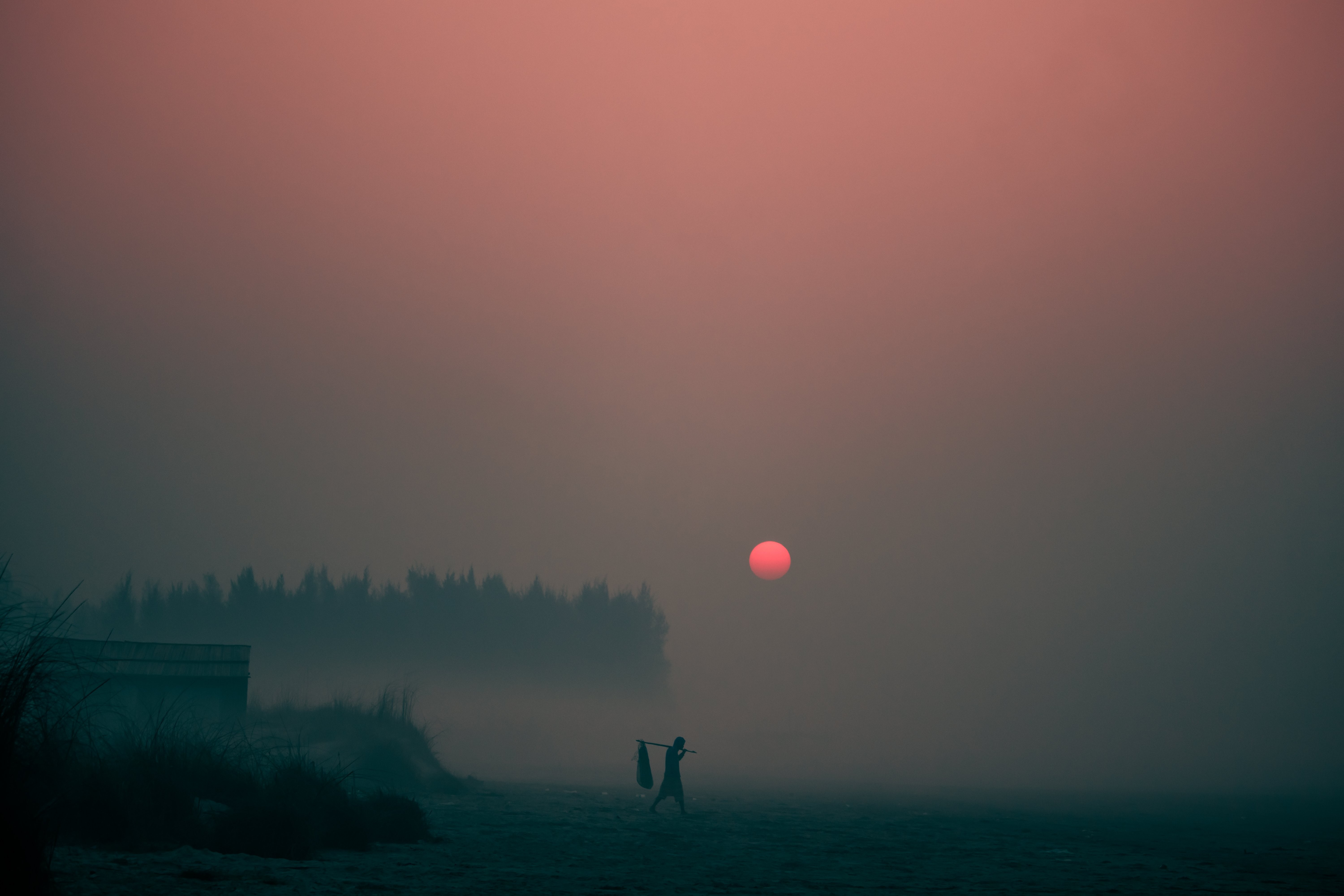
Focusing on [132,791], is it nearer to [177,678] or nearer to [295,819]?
[295,819]

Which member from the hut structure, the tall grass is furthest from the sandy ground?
the hut structure

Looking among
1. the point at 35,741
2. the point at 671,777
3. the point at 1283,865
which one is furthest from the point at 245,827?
the point at 1283,865

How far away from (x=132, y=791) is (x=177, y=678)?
777 inches

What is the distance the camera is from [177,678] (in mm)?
30250

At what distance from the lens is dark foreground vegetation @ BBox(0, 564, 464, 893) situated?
819cm

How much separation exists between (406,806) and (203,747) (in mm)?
3864

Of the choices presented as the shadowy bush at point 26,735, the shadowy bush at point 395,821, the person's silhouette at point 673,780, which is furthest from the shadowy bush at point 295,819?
the person's silhouette at point 673,780

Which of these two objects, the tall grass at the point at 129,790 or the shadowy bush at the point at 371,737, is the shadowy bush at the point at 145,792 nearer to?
the tall grass at the point at 129,790

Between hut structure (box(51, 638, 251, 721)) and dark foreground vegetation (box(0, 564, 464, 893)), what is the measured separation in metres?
8.17

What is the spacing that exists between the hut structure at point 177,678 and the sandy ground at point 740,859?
8.61 m

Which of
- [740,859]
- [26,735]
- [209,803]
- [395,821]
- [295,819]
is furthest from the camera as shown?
[395,821]

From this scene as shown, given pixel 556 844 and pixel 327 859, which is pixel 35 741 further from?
pixel 556 844

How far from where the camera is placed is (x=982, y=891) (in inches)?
519

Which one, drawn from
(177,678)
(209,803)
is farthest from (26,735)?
(177,678)
